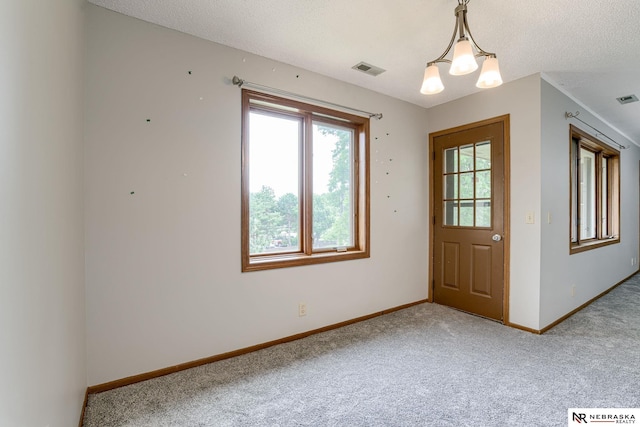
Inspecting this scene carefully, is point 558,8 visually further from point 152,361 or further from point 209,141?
point 152,361

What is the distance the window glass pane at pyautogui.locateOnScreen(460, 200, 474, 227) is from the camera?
3498 mm

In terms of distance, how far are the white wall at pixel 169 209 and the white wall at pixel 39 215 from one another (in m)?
0.29

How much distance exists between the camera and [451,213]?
12.2 feet

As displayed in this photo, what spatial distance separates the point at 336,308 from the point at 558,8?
2872 millimetres

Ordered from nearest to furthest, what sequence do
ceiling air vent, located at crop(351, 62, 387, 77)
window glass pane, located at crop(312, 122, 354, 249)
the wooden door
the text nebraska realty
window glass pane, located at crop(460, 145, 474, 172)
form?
the text nebraska realty, ceiling air vent, located at crop(351, 62, 387, 77), window glass pane, located at crop(312, 122, 354, 249), the wooden door, window glass pane, located at crop(460, 145, 474, 172)

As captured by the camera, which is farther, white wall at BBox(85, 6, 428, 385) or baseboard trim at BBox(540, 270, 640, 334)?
baseboard trim at BBox(540, 270, 640, 334)

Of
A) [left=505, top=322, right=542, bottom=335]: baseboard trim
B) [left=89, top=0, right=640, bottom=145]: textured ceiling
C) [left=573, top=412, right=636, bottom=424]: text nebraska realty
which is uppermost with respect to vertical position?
[left=89, top=0, right=640, bottom=145]: textured ceiling

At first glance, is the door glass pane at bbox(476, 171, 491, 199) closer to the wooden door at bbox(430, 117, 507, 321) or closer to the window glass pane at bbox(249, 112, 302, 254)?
the wooden door at bbox(430, 117, 507, 321)

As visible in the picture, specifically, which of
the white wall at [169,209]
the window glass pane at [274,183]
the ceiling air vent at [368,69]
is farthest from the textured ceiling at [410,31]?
the window glass pane at [274,183]

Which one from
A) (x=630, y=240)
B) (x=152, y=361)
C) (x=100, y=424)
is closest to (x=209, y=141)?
(x=152, y=361)

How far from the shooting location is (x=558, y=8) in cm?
198

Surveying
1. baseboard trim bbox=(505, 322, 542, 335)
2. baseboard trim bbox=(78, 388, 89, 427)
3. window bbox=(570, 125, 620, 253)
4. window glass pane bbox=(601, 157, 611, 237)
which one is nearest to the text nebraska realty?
baseboard trim bbox=(505, 322, 542, 335)

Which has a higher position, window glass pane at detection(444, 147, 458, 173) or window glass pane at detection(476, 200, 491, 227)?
window glass pane at detection(444, 147, 458, 173)

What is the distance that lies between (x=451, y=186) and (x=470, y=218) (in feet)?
1.50
